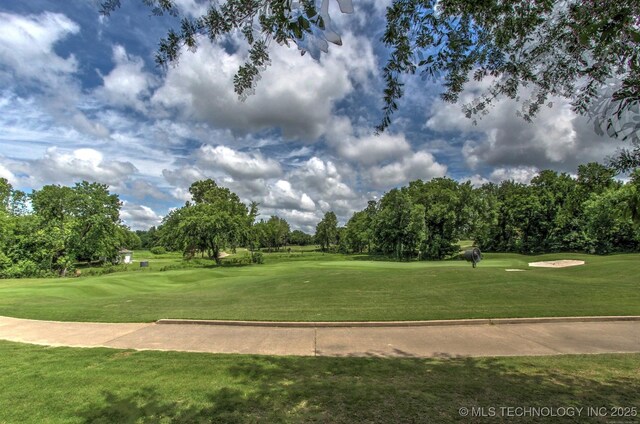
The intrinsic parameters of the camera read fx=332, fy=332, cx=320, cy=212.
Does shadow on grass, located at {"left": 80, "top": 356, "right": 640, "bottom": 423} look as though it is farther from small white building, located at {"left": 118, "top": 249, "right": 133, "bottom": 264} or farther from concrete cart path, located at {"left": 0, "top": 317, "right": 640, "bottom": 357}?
small white building, located at {"left": 118, "top": 249, "right": 133, "bottom": 264}

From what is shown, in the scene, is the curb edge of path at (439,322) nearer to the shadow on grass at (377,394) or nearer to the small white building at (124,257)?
the shadow on grass at (377,394)

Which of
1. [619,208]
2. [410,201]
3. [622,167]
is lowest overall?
[619,208]

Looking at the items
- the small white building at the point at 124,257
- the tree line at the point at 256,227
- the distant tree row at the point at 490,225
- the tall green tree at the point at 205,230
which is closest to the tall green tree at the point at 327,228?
the tree line at the point at 256,227

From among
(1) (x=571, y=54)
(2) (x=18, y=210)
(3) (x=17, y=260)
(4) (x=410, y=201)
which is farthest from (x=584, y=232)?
(2) (x=18, y=210)

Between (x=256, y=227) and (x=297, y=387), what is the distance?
4914 centimetres

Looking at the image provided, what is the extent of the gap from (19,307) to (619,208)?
678 inches

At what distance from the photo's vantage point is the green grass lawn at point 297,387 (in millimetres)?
3604

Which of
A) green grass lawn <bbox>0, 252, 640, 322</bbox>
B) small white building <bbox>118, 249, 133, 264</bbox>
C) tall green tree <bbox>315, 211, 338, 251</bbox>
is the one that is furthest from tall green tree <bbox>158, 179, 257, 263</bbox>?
tall green tree <bbox>315, 211, 338, 251</bbox>

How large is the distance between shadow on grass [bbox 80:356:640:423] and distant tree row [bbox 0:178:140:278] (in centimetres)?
3936

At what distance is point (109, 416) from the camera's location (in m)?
3.64

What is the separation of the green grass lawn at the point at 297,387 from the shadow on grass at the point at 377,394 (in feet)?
0.04

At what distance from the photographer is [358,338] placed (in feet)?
24.8

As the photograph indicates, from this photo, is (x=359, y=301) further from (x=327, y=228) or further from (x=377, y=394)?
(x=327, y=228)

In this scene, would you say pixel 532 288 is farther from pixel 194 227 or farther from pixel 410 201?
pixel 410 201
